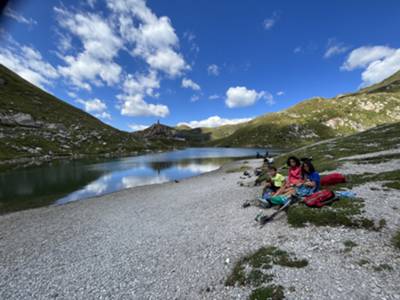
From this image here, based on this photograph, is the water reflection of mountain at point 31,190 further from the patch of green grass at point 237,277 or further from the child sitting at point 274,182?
the child sitting at point 274,182

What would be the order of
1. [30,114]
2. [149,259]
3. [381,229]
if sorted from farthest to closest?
[30,114] → [149,259] → [381,229]

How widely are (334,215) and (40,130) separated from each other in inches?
6219

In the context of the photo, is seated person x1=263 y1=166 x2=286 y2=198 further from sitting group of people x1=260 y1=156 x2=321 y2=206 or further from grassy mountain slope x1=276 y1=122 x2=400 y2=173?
grassy mountain slope x1=276 y1=122 x2=400 y2=173

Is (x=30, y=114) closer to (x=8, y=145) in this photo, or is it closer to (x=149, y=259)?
(x=8, y=145)

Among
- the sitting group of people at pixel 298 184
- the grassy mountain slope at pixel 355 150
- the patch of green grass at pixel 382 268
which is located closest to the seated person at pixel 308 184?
the sitting group of people at pixel 298 184

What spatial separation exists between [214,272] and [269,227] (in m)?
4.91

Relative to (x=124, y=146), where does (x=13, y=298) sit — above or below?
below

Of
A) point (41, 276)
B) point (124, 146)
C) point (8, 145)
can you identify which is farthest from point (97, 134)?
point (41, 276)

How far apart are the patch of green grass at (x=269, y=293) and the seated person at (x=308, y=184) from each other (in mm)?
8346

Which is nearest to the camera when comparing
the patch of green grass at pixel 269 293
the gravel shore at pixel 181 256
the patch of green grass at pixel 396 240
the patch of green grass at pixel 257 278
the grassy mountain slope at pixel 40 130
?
the patch of green grass at pixel 269 293

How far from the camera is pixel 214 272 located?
898 centimetres

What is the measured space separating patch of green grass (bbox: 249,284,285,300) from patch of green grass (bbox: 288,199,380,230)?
5218 millimetres

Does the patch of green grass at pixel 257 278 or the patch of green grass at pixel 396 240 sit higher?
the patch of green grass at pixel 396 240

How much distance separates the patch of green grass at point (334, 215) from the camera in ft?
33.4
